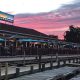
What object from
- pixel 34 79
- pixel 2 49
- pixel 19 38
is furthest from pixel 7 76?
pixel 19 38

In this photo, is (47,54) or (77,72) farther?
(47,54)

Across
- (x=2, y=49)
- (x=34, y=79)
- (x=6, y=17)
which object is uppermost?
(x=6, y=17)

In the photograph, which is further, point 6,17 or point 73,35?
point 73,35

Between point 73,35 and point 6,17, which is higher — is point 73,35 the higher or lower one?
the higher one

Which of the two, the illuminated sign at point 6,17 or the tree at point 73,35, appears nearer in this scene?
the illuminated sign at point 6,17

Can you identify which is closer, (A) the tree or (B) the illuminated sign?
(B) the illuminated sign

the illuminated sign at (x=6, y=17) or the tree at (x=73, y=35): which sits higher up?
the tree at (x=73, y=35)

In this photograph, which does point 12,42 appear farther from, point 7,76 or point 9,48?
point 7,76

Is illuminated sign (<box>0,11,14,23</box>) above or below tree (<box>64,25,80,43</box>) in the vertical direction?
below

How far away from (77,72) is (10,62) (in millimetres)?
5735

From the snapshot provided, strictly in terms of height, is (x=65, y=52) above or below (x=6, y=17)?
below

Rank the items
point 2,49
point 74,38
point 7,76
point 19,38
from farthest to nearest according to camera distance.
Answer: point 74,38
point 19,38
point 2,49
point 7,76

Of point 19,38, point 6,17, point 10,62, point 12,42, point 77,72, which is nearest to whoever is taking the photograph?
point 77,72

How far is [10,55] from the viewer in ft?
135
